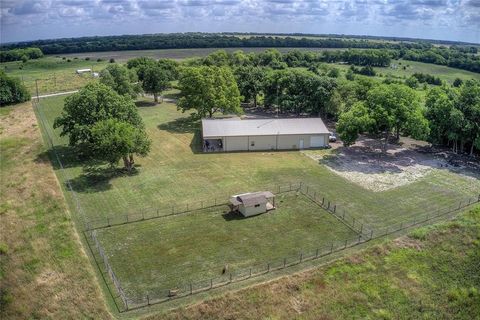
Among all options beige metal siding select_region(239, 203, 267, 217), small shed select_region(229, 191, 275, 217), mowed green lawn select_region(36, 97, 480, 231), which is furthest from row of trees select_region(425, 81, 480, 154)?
beige metal siding select_region(239, 203, 267, 217)

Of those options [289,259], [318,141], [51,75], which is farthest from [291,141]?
[51,75]

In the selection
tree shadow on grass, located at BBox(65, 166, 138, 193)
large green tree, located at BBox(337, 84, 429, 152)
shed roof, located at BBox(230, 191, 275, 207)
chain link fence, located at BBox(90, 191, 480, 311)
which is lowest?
chain link fence, located at BBox(90, 191, 480, 311)

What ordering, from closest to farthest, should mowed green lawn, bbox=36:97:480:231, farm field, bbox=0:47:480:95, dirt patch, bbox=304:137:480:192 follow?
mowed green lawn, bbox=36:97:480:231, dirt patch, bbox=304:137:480:192, farm field, bbox=0:47:480:95

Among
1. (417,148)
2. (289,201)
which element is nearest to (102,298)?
(289,201)

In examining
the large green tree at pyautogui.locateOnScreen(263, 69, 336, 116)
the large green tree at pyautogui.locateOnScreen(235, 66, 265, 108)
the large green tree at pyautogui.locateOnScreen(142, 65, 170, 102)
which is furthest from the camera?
the large green tree at pyautogui.locateOnScreen(142, 65, 170, 102)

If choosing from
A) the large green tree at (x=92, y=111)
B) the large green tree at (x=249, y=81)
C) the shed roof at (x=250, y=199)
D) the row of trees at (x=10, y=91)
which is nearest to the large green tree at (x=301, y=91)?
the large green tree at (x=249, y=81)

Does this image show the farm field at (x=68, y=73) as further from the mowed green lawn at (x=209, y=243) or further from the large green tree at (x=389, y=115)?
the mowed green lawn at (x=209, y=243)

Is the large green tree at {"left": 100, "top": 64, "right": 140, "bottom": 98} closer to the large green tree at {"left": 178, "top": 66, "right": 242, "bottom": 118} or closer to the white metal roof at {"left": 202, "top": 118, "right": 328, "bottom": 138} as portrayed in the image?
the large green tree at {"left": 178, "top": 66, "right": 242, "bottom": 118}
